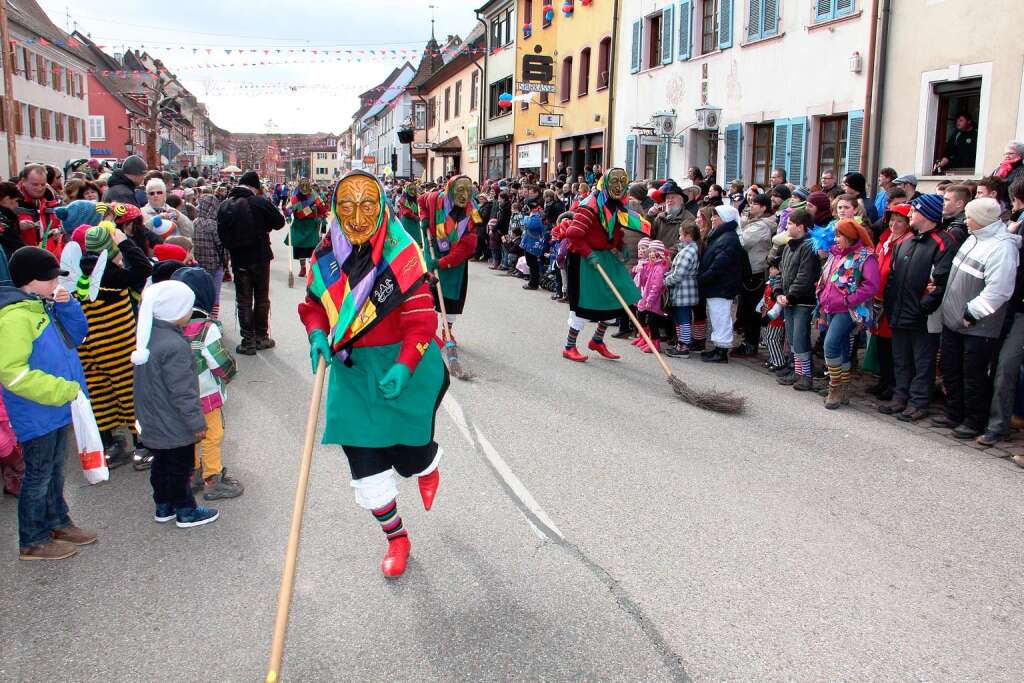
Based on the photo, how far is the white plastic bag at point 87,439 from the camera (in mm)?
4391

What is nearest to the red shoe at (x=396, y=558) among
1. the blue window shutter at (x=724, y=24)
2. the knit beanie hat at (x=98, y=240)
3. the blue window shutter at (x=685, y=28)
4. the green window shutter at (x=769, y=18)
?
the knit beanie hat at (x=98, y=240)

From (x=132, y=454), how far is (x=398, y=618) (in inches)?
120

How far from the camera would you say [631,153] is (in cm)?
2189

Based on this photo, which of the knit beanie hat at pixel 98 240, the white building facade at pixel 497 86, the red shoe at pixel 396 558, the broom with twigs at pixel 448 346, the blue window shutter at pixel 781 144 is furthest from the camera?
the white building facade at pixel 497 86

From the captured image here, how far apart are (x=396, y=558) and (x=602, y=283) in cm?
538

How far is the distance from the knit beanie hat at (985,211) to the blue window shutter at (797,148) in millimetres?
9151

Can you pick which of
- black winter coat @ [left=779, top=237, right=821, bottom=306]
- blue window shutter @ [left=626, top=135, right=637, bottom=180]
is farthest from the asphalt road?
blue window shutter @ [left=626, top=135, right=637, bottom=180]

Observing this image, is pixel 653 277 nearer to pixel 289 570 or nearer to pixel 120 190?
pixel 120 190

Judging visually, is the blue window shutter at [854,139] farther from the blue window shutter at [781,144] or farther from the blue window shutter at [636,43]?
the blue window shutter at [636,43]

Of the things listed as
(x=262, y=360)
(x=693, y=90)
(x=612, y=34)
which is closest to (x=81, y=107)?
(x=612, y=34)

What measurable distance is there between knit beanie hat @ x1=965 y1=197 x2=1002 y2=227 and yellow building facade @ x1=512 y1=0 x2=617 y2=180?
17.5 metres

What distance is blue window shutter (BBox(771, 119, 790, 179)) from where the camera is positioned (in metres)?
15.4

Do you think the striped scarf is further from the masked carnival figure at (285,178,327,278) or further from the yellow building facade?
the yellow building facade

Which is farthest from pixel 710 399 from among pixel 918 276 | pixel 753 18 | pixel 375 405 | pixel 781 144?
pixel 753 18
